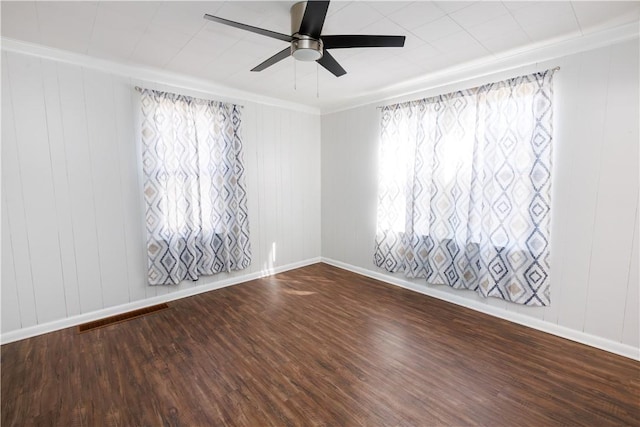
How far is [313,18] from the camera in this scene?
→ 176 centimetres

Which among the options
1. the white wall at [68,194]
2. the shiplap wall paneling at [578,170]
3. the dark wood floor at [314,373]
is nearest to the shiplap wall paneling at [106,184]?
the white wall at [68,194]

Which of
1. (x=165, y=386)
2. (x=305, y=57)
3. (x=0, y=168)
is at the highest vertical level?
(x=305, y=57)

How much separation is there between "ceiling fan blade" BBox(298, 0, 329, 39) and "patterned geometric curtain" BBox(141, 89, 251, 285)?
219 cm

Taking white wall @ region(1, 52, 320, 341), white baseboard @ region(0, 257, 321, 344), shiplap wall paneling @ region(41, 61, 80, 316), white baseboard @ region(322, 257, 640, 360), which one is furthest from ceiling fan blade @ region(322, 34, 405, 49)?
white baseboard @ region(0, 257, 321, 344)

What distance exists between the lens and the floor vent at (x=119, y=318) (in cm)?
295

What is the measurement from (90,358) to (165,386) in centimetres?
87

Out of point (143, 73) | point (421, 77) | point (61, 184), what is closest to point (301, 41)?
point (421, 77)

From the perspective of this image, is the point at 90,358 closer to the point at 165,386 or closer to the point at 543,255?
the point at 165,386

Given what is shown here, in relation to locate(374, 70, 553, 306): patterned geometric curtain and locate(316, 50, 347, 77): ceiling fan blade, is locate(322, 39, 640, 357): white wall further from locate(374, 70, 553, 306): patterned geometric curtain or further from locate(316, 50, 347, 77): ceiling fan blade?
locate(316, 50, 347, 77): ceiling fan blade

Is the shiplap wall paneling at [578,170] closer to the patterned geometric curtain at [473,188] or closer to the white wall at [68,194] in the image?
the patterned geometric curtain at [473,188]

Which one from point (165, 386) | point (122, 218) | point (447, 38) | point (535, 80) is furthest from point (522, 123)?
point (122, 218)

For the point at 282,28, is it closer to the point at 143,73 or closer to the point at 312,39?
the point at 312,39

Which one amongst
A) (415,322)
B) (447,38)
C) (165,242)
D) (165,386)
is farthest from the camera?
(165,242)

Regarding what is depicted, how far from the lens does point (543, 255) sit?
2.80m
